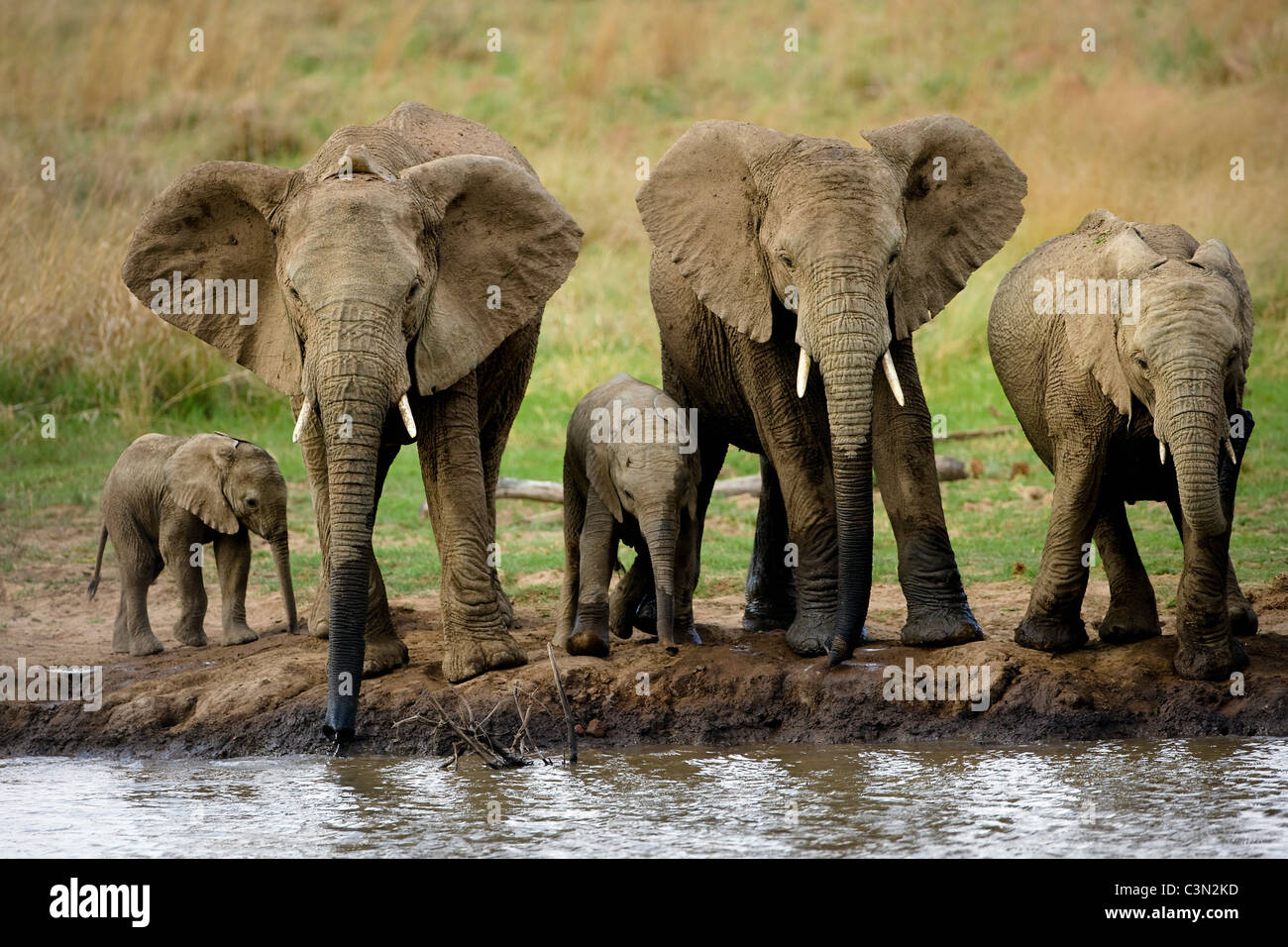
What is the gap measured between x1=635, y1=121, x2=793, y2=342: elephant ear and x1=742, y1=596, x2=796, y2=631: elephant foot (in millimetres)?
2024

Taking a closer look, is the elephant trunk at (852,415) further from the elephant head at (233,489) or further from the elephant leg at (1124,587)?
the elephant head at (233,489)

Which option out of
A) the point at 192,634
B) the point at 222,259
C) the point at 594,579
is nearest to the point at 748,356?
the point at 594,579

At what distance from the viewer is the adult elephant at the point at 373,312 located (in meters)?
8.26

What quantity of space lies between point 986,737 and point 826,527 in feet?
4.53

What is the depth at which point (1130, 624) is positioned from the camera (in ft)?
31.5

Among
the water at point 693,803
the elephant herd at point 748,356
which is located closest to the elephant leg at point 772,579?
the elephant herd at point 748,356

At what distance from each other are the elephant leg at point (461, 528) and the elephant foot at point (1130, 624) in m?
3.05

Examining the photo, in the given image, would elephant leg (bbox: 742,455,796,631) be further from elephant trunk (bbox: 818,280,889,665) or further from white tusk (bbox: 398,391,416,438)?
white tusk (bbox: 398,391,416,438)

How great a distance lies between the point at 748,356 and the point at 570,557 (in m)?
1.44

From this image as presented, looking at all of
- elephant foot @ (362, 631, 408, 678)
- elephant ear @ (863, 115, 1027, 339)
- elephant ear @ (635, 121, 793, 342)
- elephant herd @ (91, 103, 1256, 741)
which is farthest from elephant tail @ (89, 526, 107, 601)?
elephant ear @ (863, 115, 1027, 339)

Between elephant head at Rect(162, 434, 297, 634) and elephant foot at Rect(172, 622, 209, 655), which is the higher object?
elephant head at Rect(162, 434, 297, 634)

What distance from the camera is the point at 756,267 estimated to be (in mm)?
9547

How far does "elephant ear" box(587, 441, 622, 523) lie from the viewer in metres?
9.45

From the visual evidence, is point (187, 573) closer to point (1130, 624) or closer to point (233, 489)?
point (233, 489)
